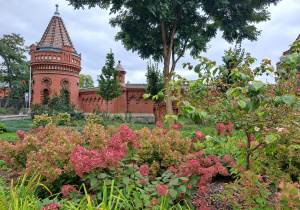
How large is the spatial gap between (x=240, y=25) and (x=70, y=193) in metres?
15.9

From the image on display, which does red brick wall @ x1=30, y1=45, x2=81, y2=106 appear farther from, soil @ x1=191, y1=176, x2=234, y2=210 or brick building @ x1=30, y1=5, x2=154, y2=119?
soil @ x1=191, y1=176, x2=234, y2=210

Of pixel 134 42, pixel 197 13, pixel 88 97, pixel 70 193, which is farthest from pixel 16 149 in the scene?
pixel 88 97

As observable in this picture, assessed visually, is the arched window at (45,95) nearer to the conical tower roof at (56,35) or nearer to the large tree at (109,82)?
the conical tower roof at (56,35)

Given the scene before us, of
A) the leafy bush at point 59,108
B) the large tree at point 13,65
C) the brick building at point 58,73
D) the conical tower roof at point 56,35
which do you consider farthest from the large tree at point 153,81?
the large tree at point 13,65

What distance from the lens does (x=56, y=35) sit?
23.9 m

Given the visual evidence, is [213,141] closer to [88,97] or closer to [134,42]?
[134,42]

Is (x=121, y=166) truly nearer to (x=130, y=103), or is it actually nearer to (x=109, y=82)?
(x=109, y=82)

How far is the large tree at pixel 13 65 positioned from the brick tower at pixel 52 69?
15.1 metres

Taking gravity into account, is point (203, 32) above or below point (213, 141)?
above

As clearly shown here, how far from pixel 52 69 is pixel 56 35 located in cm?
445

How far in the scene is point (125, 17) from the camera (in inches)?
610

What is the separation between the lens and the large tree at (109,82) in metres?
16.7

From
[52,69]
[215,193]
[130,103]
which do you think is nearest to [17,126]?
[130,103]

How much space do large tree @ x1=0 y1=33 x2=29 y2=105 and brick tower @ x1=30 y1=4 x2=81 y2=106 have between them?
15.1m
